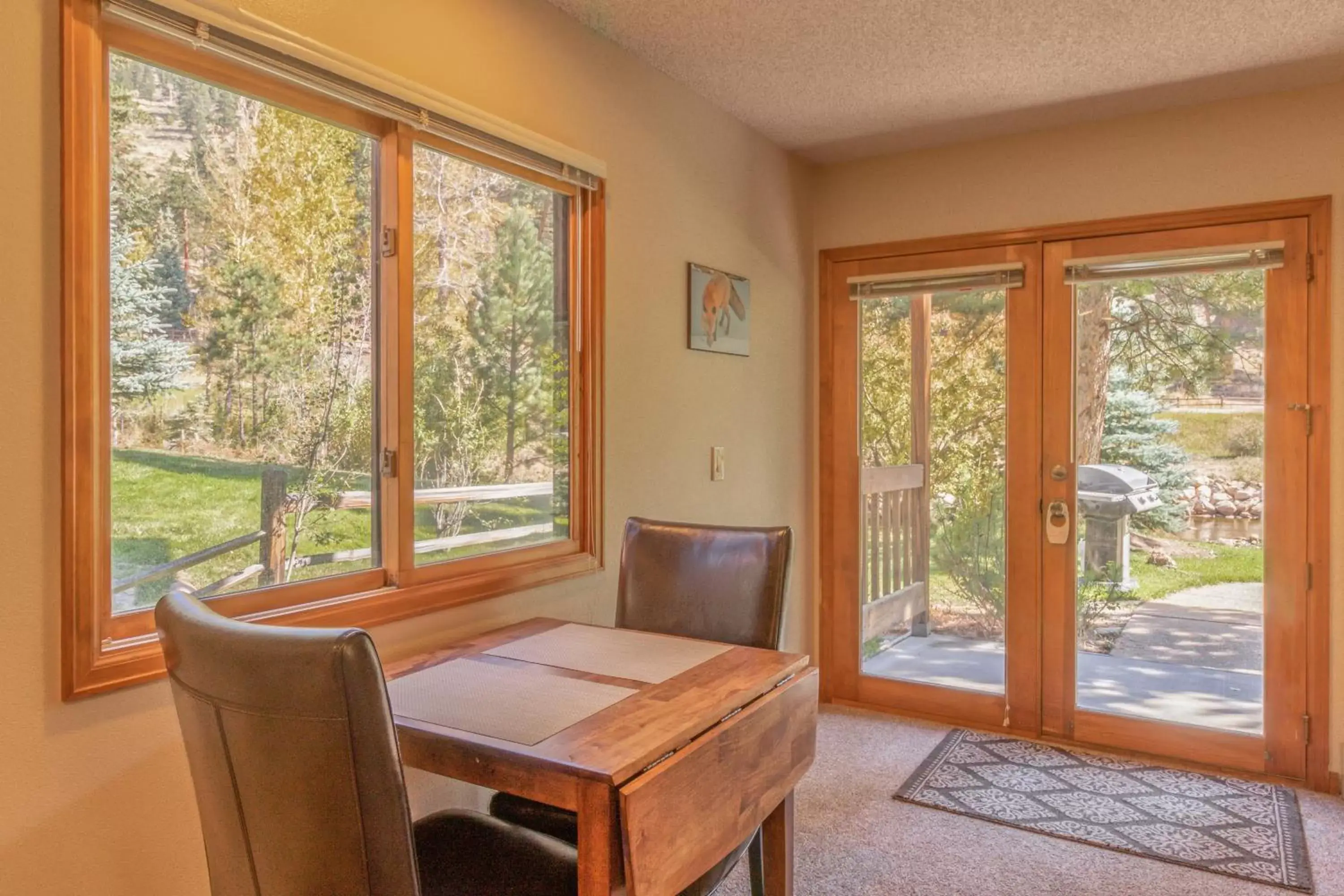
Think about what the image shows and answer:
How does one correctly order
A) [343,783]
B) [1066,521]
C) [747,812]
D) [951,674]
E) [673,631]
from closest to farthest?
[343,783] → [747,812] → [673,631] → [1066,521] → [951,674]

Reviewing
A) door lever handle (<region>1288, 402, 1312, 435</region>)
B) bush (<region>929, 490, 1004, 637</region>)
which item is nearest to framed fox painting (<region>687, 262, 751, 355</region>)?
bush (<region>929, 490, 1004, 637</region>)

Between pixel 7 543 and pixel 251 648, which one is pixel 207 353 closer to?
pixel 7 543

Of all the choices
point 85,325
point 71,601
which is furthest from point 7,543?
point 85,325

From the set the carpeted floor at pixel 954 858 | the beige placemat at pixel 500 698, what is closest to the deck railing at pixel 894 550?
the carpeted floor at pixel 954 858

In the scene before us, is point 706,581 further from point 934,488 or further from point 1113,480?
point 1113,480

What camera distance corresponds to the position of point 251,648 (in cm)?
99

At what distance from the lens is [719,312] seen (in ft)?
10.2

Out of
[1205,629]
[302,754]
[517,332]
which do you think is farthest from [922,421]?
[302,754]

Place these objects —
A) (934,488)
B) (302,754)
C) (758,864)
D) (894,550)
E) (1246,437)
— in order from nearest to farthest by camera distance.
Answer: (302,754)
(758,864)
(1246,437)
(934,488)
(894,550)

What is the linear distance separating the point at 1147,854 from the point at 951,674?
3.80 feet

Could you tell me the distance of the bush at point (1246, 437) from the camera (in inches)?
119

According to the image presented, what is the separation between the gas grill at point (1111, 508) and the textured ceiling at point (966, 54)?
133 centimetres

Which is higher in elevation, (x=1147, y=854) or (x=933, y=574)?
(x=933, y=574)

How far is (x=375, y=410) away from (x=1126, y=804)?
257 cm
